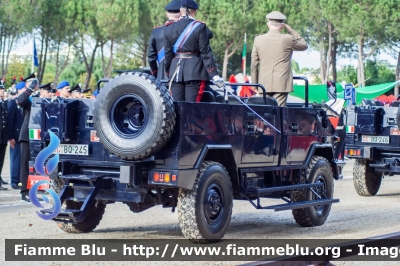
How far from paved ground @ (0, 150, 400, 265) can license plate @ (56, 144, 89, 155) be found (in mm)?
964

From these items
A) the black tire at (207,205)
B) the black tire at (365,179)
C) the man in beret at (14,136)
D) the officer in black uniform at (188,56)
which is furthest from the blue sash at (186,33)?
the man in beret at (14,136)

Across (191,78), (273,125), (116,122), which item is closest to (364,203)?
(273,125)

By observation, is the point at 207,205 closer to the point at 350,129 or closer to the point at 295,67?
the point at 350,129

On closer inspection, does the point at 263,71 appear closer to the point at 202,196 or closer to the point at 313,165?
the point at 313,165

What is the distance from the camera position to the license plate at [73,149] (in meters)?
8.75

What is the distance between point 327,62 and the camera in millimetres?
63562

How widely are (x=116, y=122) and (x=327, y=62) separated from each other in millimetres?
56320

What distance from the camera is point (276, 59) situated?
10.9 metres

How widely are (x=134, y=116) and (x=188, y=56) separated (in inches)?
50.7

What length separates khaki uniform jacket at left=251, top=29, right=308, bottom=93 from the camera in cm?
1080

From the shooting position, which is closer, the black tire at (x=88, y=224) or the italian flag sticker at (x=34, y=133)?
the italian flag sticker at (x=34, y=133)

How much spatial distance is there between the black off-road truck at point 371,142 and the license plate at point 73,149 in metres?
6.96

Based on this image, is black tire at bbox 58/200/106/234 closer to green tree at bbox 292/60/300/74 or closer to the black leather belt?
the black leather belt

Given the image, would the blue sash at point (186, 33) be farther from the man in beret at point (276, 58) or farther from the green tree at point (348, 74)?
the green tree at point (348, 74)
